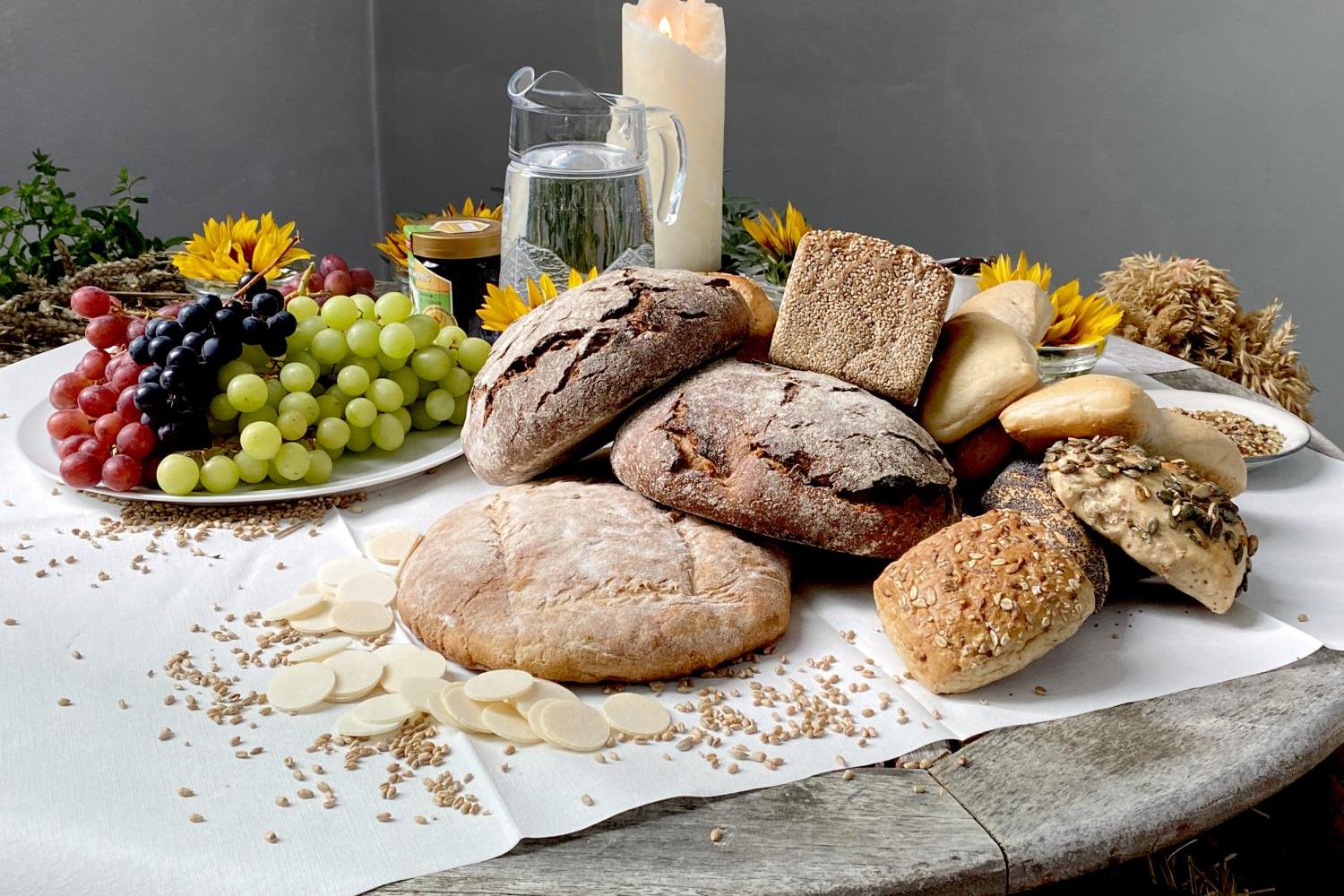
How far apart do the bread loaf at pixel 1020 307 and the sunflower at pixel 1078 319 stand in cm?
4

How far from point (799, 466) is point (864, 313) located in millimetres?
203

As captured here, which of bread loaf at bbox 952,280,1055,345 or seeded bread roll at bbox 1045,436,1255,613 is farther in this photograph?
bread loaf at bbox 952,280,1055,345

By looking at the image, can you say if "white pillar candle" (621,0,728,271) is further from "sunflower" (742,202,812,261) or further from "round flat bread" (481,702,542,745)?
"round flat bread" (481,702,542,745)

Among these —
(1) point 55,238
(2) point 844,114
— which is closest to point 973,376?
(1) point 55,238

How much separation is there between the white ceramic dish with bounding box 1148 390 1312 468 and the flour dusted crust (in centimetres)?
61

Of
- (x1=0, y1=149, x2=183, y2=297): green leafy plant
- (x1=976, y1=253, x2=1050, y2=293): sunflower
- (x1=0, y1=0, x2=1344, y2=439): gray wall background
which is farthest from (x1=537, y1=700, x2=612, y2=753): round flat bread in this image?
(x1=0, y1=0, x2=1344, y2=439): gray wall background

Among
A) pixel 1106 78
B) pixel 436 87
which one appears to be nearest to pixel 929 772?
pixel 1106 78

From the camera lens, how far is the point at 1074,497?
928 millimetres

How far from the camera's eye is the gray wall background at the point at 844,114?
2170 millimetres

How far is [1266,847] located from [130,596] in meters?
1.12

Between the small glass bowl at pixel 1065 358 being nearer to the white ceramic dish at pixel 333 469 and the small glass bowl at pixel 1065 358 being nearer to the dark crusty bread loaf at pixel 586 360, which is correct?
the dark crusty bread loaf at pixel 586 360

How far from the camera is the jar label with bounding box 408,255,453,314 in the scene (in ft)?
4.65

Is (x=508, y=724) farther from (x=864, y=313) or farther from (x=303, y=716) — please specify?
(x=864, y=313)

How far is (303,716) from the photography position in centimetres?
81
